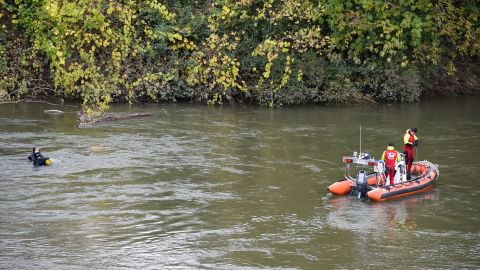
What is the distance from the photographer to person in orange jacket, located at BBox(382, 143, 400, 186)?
68.8 feet

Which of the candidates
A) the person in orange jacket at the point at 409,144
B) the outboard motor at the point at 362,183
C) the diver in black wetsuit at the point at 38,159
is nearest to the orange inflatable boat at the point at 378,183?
the outboard motor at the point at 362,183

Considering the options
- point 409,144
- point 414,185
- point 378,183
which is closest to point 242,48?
point 409,144

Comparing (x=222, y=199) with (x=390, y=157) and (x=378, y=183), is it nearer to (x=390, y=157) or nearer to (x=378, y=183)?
(x=378, y=183)

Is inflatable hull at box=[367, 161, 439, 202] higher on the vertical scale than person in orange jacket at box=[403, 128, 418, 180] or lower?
lower

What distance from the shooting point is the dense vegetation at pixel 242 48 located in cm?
3406

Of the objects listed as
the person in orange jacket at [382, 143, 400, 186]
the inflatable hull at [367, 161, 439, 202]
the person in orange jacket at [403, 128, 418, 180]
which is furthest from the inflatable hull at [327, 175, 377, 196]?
the person in orange jacket at [403, 128, 418, 180]

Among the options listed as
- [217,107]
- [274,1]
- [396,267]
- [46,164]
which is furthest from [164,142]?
[396,267]

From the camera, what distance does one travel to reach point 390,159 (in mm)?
21031

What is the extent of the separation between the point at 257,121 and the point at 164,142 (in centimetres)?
525

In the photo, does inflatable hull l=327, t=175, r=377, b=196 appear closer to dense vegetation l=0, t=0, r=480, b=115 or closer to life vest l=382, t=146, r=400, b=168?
life vest l=382, t=146, r=400, b=168

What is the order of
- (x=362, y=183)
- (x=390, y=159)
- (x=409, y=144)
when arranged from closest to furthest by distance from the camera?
(x=362, y=183) < (x=390, y=159) < (x=409, y=144)

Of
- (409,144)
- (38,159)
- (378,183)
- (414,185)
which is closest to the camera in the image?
(414,185)

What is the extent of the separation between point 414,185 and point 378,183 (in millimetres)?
854

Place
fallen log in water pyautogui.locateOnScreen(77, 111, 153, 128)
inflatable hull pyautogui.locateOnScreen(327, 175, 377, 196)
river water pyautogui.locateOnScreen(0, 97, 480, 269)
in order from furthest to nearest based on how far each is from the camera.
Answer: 1. fallen log in water pyautogui.locateOnScreen(77, 111, 153, 128)
2. inflatable hull pyautogui.locateOnScreen(327, 175, 377, 196)
3. river water pyautogui.locateOnScreen(0, 97, 480, 269)
